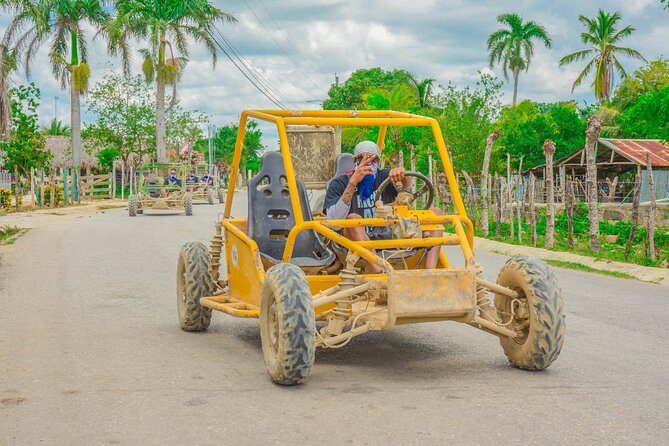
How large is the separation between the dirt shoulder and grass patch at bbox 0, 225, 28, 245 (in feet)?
31.6

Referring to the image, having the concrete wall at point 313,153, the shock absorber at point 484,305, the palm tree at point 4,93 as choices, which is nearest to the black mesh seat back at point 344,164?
the concrete wall at point 313,153

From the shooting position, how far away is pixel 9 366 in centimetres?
734

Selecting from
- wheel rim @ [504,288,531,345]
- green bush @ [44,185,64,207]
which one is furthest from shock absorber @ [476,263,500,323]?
green bush @ [44,185,64,207]

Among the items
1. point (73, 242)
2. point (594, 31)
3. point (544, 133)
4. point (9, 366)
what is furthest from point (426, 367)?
point (594, 31)

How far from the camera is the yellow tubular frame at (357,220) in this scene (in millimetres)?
6832

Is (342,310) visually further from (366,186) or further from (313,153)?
(313,153)

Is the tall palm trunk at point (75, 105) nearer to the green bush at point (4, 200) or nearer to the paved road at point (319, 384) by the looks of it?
the green bush at point (4, 200)

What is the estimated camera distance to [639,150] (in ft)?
133

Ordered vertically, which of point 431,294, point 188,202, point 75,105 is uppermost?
point 75,105

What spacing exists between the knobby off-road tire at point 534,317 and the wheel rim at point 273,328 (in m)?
1.71

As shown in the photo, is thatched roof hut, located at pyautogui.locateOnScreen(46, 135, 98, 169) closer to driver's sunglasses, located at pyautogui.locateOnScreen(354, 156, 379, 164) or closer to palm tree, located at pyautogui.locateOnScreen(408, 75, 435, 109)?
palm tree, located at pyautogui.locateOnScreen(408, 75, 435, 109)

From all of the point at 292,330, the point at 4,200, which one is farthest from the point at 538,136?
the point at 292,330

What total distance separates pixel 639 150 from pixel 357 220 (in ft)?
118

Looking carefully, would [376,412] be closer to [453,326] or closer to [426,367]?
[426,367]
